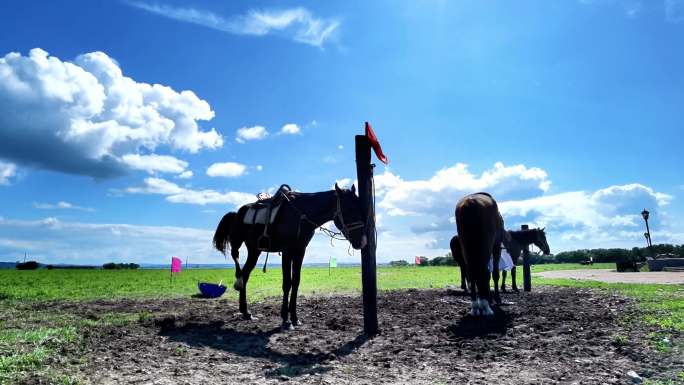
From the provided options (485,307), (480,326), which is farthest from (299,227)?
(485,307)

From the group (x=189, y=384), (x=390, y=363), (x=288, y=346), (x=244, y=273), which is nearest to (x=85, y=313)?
(x=244, y=273)

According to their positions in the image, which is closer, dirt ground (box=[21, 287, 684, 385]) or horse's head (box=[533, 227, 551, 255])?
dirt ground (box=[21, 287, 684, 385])

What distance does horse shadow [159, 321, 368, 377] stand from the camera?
20.5 feet

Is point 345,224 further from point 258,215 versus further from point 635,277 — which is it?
point 635,277

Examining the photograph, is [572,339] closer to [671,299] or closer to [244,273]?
[671,299]

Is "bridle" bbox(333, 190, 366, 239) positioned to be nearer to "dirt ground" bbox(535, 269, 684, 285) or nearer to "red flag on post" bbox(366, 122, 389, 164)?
"red flag on post" bbox(366, 122, 389, 164)

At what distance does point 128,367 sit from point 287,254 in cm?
407

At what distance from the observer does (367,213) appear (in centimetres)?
919

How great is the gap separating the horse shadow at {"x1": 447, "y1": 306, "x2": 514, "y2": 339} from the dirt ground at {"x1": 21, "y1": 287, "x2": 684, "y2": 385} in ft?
0.07

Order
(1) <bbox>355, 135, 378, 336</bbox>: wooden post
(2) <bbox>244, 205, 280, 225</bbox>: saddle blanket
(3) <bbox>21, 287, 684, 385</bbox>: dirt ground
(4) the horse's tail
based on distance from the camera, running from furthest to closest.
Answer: (4) the horse's tail
(2) <bbox>244, 205, 280, 225</bbox>: saddle blanket
(1) <bbox>355, 135, 378, 336</bbox>: wooden post
(3) <bbox>21, 287, 684, 385</bbox>: dirt ground

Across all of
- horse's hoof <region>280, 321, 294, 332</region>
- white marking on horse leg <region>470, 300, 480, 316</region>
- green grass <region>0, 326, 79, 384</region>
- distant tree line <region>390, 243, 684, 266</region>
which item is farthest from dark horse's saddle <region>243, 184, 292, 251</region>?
distant tree line <region>390, 243, 684, 266</region>

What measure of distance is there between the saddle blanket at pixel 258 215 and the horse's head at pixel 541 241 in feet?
38.5

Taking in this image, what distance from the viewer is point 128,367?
6137mm

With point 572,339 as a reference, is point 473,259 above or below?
above
